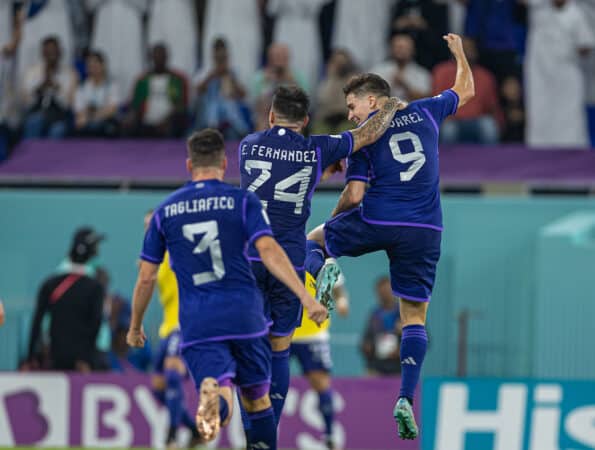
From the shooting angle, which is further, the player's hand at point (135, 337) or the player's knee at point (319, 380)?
the player's knee at point (319, 380)

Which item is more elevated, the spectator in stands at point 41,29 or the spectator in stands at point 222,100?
the spectator in stands at point 41,29

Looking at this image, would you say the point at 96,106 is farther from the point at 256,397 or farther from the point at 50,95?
the point at 256,397

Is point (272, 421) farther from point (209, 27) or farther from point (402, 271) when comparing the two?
point (209, 27)

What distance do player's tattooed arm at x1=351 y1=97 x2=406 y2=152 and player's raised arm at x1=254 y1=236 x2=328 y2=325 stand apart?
1.32 meters

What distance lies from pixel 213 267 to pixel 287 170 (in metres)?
1.16

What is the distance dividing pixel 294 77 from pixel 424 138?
8.17m

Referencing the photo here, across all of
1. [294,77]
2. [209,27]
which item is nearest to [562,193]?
[294,77]

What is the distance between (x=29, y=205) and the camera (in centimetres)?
1883

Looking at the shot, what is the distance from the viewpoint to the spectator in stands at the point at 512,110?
18.8 metres

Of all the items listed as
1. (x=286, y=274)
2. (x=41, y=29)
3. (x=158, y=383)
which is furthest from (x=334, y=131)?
(x=286, y=274)

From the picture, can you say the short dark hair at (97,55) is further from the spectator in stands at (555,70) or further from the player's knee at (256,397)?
the player's knee at (256,397)

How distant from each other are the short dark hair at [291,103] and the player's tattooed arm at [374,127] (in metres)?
0.38

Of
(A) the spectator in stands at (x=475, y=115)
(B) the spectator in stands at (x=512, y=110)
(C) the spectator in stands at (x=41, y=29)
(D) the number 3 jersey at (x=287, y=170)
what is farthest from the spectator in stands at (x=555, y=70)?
(D) the number 3 jersey at (x=287, y=170)

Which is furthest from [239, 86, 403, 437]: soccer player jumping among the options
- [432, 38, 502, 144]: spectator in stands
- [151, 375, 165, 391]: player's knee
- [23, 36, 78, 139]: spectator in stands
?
[23, 36, 78, 139]: spectator in stands
